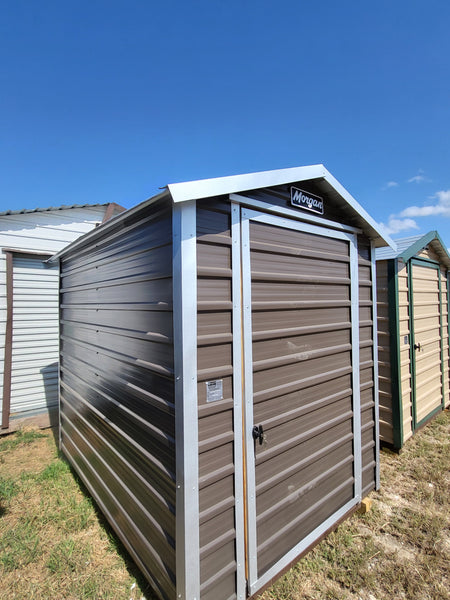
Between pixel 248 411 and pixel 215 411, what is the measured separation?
0.92ft

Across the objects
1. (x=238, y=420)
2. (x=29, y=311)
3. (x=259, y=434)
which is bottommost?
(x=259, y=434)

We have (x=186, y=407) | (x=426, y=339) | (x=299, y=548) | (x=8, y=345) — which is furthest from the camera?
(x=426, y=339)

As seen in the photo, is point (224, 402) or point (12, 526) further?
point (12, 526)

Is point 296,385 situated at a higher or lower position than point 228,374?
lower

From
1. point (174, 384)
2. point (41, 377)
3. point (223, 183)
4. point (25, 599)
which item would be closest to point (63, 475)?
point (25, 599)

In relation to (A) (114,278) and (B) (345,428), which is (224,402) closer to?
(A) (114,278)

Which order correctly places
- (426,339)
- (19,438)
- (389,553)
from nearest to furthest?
(389,553), (19,438), (426,339)

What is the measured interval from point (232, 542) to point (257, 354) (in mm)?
1138

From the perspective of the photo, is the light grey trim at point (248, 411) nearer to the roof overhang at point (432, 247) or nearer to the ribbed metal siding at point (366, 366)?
the ribbed metal siding at point (366, 366)

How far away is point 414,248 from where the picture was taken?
4109 millimetres

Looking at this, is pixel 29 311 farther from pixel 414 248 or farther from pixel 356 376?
pixel 414 248

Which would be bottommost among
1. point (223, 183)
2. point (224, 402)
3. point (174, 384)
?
point (224, 402)

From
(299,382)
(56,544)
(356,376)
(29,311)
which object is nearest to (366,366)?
(356,376)

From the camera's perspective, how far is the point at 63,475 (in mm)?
3436
